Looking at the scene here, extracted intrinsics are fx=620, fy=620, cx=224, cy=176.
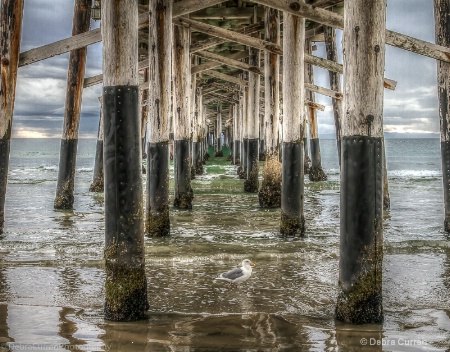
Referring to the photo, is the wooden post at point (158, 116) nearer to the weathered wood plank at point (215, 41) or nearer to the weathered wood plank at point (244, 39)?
the weathered wood plank at point (244, 39)

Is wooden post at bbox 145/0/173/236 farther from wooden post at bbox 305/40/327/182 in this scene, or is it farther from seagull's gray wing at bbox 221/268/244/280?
wooden post at bbox 305/40/327/182

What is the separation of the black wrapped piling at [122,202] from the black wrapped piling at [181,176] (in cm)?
615

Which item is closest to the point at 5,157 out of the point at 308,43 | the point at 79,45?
the point at 79,45

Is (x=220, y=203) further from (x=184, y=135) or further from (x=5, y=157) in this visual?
(x=5, y=157)

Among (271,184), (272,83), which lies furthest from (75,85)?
(271,184)

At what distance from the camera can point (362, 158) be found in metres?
3.80

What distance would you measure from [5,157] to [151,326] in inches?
152

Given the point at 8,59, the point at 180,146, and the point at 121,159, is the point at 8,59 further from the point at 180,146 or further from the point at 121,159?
the point at 180,146

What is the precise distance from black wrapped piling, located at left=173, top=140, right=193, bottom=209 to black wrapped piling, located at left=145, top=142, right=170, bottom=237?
107 inches

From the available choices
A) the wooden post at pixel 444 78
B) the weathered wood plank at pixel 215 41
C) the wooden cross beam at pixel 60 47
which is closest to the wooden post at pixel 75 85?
the wooden cross beam at pixel 60 47

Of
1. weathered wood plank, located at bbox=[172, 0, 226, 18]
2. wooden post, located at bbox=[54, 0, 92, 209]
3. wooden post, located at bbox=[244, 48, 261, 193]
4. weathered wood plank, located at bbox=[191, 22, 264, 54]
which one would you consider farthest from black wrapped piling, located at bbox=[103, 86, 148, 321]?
wooden post, located at bbox=[244, 48, 261, 193]

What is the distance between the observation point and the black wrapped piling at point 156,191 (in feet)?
24.4

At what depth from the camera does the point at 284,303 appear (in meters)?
4.59

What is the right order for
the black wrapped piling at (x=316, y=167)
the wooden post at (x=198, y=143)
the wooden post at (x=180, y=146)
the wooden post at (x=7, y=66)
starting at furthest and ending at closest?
the wooden post at (x=198, y=143) → the black wrapped piling at (x=316, y=167) → the wooden post at (x=180, y=146) → the wooden post at (x=7, y=66)
